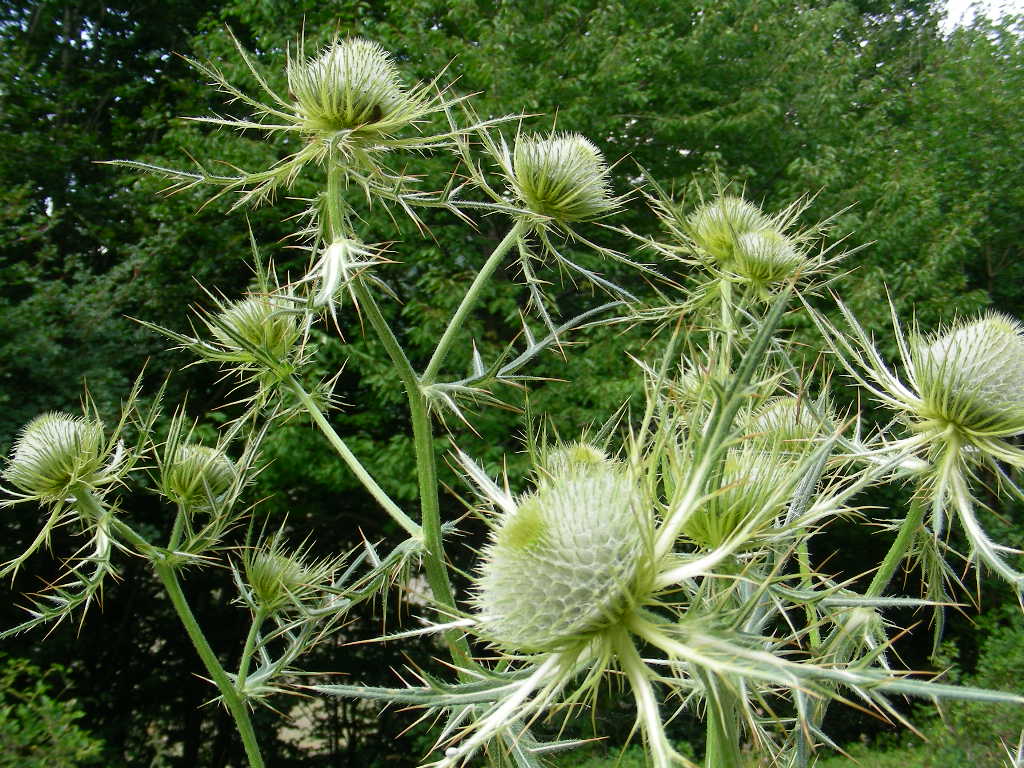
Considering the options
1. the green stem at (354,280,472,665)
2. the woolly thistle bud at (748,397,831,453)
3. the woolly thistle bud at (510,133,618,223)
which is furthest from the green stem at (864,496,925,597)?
the woolly thistle bud at (510,133,618,223)


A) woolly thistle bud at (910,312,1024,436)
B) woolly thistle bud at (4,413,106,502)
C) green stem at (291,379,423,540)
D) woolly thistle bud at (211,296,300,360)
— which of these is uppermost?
woolly thistle bud at (910,312,1024,436)

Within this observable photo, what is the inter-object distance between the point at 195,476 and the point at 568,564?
1497mm

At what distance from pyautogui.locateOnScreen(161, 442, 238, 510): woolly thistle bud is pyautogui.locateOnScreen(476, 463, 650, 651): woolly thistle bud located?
1087 mm

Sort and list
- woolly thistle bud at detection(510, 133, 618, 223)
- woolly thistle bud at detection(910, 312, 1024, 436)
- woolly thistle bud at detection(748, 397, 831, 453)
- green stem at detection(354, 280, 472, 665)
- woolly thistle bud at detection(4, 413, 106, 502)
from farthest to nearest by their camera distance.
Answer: woolly thistle bud at detection(4, 413, 106, 502) → woolly thistle bud at detection(510, 133, 618, 223) → green stem at detection(354, 280, 472, 665) → woolly thistle bud at detection(910, 312, 1024, 436) → woolly thistle bud at detection(748, 397, 831, 453)

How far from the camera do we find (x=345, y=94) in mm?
1651

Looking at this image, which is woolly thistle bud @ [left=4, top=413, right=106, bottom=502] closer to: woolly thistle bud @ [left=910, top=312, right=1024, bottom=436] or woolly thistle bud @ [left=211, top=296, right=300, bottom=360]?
woolly thistle bud @ [left=211, top=296, right=300, bottom=360]

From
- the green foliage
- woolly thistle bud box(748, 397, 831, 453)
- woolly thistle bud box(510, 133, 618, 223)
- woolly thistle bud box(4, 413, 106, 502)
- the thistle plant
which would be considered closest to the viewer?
the thistle plant

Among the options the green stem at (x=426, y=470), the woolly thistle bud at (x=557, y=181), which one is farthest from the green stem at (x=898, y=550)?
the woolly thistle bud at (x=557, y=181)

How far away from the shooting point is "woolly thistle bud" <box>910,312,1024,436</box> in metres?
1.21

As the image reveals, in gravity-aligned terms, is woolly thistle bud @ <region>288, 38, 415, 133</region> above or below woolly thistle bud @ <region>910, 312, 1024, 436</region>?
above

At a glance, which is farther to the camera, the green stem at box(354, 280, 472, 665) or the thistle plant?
the green stem at box(354, 280, 472, 665)

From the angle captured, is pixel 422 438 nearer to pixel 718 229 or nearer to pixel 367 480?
pixel 367 480

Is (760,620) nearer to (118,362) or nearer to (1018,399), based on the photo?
(1018,399)

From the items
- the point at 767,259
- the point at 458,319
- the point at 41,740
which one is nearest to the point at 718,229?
the point at 767,259
